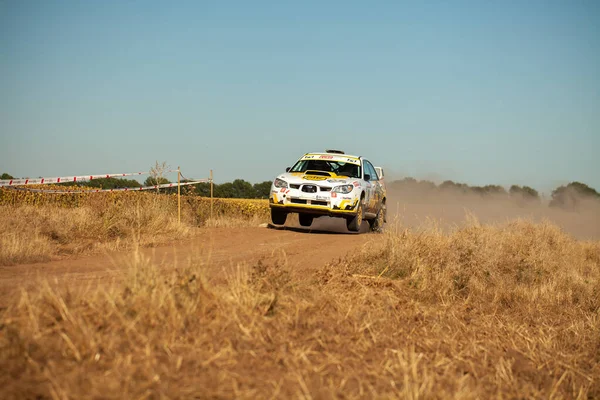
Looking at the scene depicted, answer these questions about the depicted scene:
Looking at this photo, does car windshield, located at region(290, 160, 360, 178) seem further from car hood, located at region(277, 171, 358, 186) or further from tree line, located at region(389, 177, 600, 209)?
tree line, located at region(389, 177, 600, 209)

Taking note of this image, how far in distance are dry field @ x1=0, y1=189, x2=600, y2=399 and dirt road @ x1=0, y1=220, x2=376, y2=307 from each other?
17cm

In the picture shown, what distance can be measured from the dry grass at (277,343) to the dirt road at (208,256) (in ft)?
2.07

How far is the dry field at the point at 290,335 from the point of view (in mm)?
4922

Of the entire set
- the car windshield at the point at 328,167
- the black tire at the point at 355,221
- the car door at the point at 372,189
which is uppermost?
the car windshield at the point at 328,167

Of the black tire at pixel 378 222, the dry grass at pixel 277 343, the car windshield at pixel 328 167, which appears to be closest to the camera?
the dry grass at pixel 277 343

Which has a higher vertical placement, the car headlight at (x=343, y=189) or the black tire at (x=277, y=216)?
the car headlight at (x=343, y=189)

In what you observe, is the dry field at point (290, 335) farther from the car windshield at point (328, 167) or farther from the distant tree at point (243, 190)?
the distant tree at point (243, 190)

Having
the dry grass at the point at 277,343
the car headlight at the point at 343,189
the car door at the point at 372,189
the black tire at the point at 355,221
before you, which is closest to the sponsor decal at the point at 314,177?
the car headlight at the point at 343,189

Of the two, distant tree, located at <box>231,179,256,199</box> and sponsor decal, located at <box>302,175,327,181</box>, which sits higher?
sponsor decal, located at <box>302,175,327,181</box>

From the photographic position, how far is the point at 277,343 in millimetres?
5812

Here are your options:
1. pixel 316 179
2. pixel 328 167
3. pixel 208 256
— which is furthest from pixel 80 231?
pixel 208 256

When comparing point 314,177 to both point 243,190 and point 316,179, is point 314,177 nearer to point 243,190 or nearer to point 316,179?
point 316,179

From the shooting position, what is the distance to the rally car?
59.0 feet

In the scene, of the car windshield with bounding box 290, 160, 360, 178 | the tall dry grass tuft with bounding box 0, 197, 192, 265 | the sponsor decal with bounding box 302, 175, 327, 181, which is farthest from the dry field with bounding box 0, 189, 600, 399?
the car windshield with bounding box 290, 160, 360, 178
